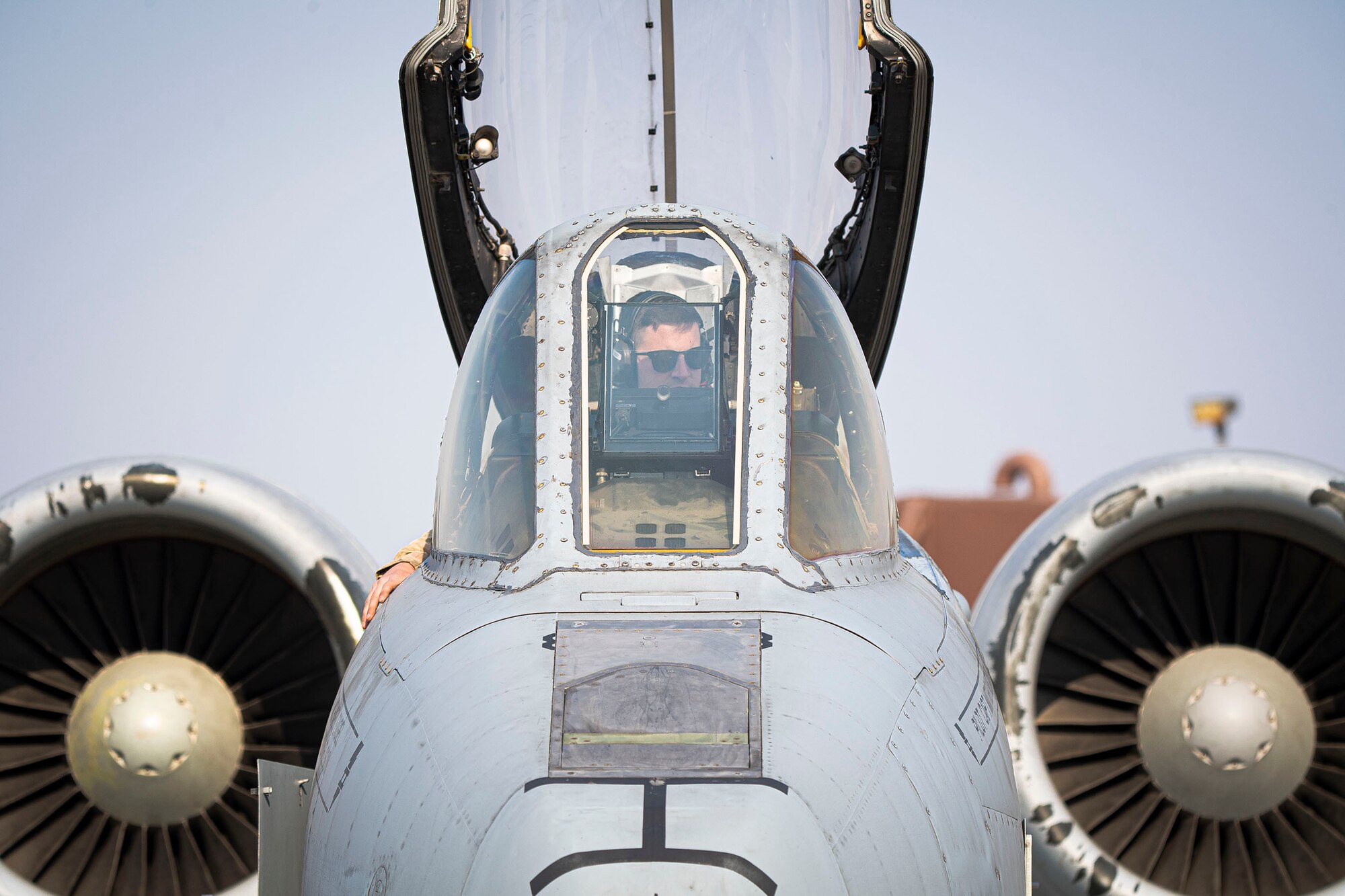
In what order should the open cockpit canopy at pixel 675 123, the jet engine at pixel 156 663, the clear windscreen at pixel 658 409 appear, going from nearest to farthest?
the clear windscreen at pixel 658 409, the jet engine at pixel 156 663, the open cockpit canopy at pixel 675 123

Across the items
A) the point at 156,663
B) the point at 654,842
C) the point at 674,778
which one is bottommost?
the point at 654,842

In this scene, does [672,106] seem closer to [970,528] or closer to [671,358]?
[671,358]

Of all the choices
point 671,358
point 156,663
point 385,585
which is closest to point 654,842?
point 671,358

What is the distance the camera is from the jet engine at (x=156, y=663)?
5.05 m

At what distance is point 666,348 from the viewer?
378 centimetres

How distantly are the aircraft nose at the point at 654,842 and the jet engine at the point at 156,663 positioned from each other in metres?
3.02

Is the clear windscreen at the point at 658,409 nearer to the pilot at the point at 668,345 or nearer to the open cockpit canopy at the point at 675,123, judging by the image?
the pilot at the point at 668,345

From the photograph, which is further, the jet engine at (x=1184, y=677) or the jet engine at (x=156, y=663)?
the jet engine at (x=156, y=663)

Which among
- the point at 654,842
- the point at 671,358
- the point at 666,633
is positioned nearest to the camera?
the point at 654,842

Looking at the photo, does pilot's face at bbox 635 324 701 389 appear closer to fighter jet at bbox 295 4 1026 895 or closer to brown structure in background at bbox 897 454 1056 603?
fighter jet at bbox 295 4 1026 895

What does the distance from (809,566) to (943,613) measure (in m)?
0.54

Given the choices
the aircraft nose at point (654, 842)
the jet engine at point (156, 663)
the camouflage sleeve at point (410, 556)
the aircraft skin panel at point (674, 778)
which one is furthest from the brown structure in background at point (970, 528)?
the aircraft nose at point (654, 842)

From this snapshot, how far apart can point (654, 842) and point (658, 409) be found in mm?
1672

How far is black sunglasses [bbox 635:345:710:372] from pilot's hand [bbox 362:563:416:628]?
106cm
